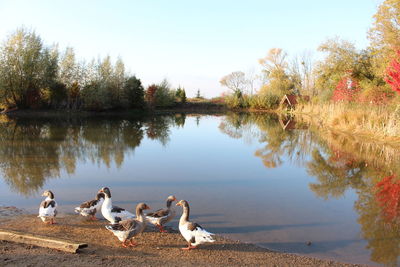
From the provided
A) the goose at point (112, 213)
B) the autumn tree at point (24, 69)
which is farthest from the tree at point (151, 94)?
the goose at point (112, 213)

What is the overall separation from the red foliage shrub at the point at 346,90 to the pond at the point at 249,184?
11.6m

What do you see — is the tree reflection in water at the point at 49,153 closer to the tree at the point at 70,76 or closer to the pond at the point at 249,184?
the pond at the point at 249,184

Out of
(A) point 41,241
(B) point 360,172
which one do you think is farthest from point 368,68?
(A) point 41,241

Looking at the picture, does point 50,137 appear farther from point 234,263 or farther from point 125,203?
point 234,263

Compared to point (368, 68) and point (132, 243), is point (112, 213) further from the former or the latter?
point (368, 68)

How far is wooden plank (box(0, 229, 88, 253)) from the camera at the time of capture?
4.27 metres

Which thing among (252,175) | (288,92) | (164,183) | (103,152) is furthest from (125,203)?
(288,92)

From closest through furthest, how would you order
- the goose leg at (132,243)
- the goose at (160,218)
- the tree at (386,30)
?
the goose leg at (132,243) → the goose at (160,218) → the tree at (386,30)

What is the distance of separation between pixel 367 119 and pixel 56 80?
3136 cm

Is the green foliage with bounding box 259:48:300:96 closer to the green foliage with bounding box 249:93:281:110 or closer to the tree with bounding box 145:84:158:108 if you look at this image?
the green foliage with bounding box 249:93:281:110

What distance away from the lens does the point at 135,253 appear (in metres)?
4.57

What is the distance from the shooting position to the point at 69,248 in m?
4.26

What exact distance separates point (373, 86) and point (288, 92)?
3138 centimetres

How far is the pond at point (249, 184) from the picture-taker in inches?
219
